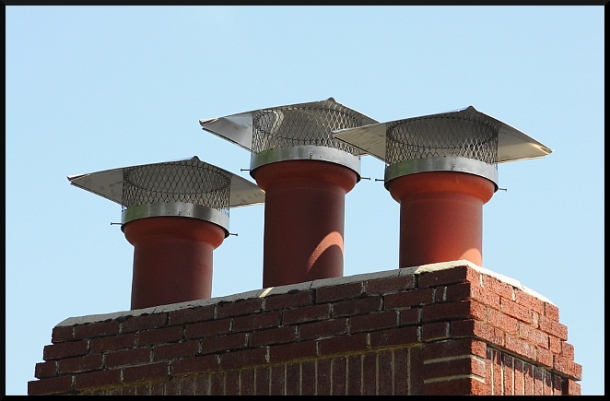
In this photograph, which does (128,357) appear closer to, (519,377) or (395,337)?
(395,337)

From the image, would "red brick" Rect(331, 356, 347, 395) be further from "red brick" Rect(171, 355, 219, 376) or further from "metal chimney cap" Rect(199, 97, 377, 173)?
"metal chimney cap" Rect(199, 97, 377, 173)

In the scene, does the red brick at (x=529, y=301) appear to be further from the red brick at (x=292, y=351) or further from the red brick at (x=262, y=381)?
the red brick at (x=262, y=381)

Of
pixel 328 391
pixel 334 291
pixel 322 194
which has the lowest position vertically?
pixel 328 391

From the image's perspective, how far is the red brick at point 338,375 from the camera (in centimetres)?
795

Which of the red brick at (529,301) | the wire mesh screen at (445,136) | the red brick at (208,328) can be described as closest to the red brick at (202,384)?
the red brick at (208,328)

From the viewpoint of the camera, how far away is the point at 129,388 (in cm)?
868

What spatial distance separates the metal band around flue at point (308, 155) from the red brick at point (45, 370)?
172 cm

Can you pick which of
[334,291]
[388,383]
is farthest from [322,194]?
[388,383]

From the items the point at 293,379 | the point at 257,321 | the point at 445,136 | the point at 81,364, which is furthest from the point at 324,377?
the point at 81,364

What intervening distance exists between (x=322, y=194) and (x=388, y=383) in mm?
1483

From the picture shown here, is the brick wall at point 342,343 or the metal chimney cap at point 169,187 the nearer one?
the brick wall at point 342,343

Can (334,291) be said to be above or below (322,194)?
below

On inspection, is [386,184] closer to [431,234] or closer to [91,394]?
[431,234]

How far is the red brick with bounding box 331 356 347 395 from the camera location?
7949mm
